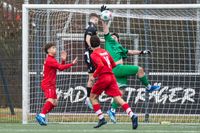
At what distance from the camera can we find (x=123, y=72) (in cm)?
1368

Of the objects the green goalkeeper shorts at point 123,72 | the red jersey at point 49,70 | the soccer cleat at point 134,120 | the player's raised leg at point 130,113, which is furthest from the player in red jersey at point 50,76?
the soccer cleat at point 134,120

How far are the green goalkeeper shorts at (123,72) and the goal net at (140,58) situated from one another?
1.96m

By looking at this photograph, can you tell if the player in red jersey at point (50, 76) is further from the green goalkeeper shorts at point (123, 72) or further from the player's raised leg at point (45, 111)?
the green goalkeeper shorts at point (123, 72)

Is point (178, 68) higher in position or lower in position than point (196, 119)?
higher

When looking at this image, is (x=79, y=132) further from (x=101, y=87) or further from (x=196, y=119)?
(x=196, y=119)

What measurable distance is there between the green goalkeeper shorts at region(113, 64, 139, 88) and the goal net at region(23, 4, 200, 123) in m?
1.96

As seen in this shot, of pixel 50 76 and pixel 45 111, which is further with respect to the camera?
pixel 50 76

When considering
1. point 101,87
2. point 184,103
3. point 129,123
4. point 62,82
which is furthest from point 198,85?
point 101,87

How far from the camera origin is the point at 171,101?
16328mm

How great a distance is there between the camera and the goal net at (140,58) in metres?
15.8

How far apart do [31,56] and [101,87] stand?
372cm

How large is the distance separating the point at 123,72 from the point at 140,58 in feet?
9.28

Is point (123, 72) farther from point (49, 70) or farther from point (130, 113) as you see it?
point (130, 113)

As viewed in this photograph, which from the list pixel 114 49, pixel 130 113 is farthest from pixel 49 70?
pixel 130 113
